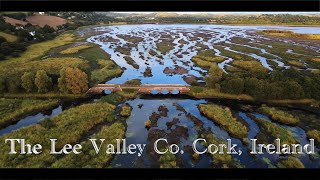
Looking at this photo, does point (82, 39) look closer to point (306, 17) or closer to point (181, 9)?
point (181, 9)

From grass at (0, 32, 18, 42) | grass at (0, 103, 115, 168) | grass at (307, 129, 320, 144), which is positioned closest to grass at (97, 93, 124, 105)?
grass at (0, 103, 115, 168)

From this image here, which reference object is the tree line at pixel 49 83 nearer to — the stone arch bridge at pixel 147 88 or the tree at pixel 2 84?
the tree at pixel 2 84

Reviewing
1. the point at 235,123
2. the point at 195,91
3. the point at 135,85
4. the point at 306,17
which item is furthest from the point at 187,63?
the point at 306,17

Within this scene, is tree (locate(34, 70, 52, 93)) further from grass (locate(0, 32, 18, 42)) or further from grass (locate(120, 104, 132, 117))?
grass (locate(120, 104, 132, 117))

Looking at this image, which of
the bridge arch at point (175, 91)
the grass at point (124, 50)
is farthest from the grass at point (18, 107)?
the bridge arch at point (175, 91)

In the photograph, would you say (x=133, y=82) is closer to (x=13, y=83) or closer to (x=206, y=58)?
(x=206, y=58)

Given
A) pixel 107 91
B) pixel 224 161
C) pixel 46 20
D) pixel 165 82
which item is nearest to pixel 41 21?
pixel 46 20
